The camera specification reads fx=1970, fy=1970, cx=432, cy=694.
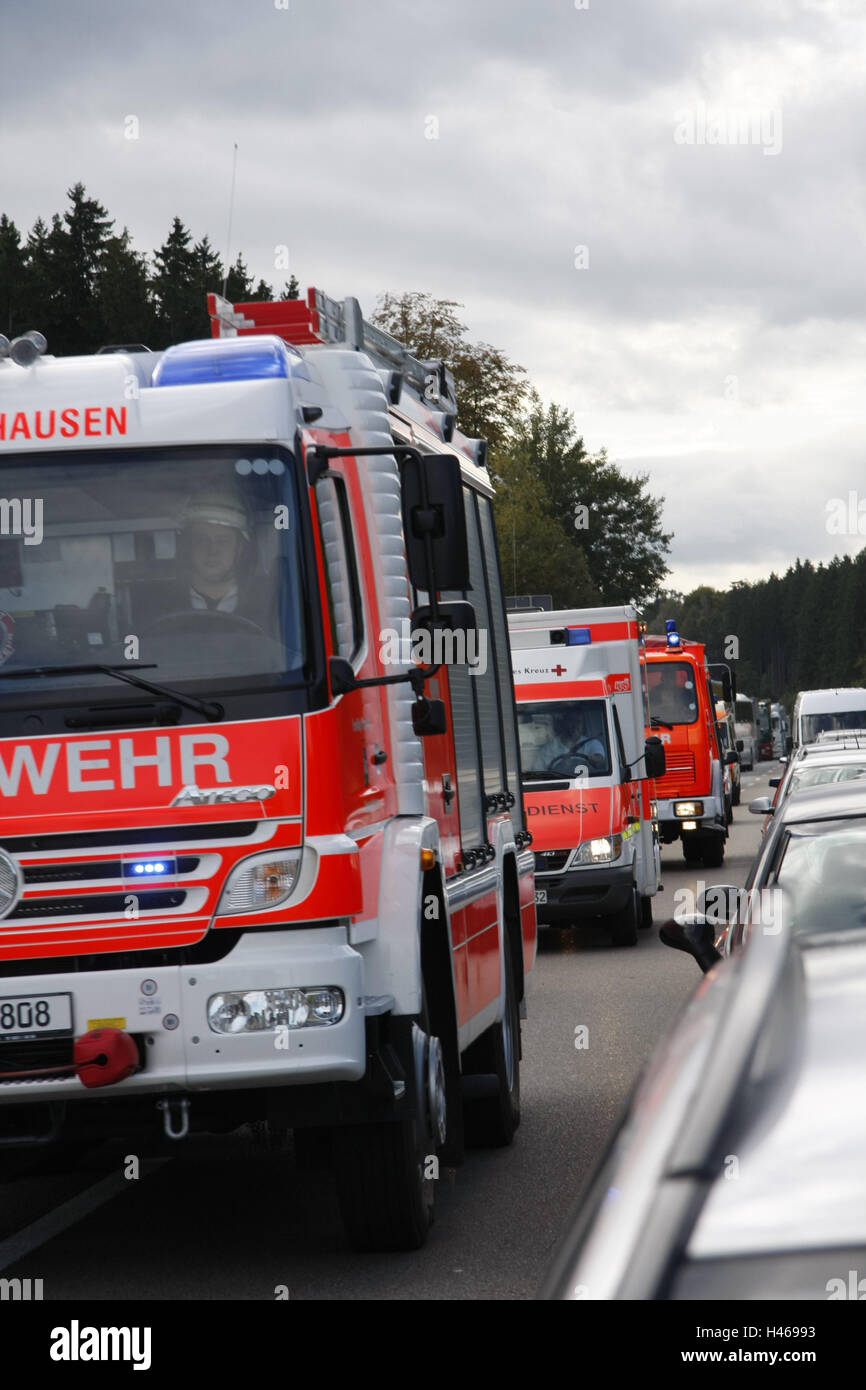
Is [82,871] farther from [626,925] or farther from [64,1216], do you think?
[626,925]

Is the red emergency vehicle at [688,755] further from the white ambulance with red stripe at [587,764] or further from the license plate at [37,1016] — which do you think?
the license plate at [37,1016]

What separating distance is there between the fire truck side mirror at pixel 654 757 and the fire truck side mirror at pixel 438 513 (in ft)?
42.7

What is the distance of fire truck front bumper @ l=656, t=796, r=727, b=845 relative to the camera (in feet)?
95.7

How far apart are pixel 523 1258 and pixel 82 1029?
1.74 metres

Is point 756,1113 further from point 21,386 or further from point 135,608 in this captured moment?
point 21,386

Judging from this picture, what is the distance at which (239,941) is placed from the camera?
238 inches

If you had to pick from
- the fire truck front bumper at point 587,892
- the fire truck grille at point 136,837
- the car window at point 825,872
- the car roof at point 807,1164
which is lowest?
the fire truck front bumper at point 587,892

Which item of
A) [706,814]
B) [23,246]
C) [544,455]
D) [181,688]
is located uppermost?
[23,246]

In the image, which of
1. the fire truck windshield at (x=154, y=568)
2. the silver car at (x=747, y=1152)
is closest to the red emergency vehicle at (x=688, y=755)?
the fire truck windshield at (x=154, y=568)

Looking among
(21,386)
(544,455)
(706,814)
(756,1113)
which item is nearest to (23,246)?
(544,455)

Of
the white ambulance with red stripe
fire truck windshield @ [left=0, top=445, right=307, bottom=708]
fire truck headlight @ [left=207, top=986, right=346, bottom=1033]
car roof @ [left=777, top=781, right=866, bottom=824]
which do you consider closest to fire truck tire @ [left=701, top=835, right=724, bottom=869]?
the white ambulance with red stripe

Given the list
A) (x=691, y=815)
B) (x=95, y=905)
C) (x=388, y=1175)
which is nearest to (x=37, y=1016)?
(x=95, y=905)

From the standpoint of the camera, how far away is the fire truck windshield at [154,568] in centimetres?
614
